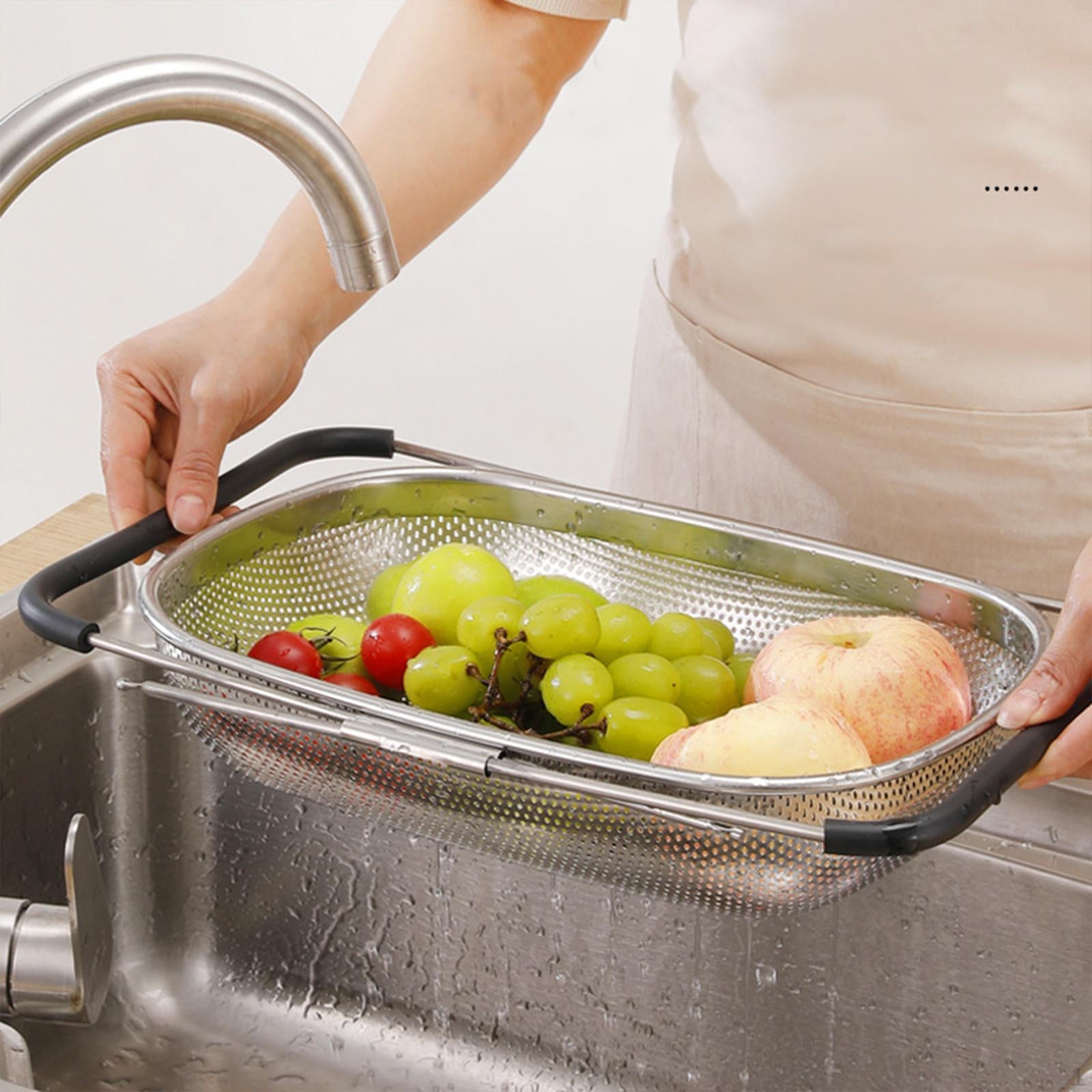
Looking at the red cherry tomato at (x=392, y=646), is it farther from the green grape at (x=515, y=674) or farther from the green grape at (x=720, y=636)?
the green grape at (x=720, y=636)

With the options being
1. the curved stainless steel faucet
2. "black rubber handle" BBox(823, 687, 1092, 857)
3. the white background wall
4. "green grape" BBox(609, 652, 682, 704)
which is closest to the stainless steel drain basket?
"black rubber handle" BBox(823, 687, 1092, 857)

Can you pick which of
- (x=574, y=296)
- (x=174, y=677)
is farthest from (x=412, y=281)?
(x=174, y=677)

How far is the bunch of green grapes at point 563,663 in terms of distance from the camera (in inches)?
31.9

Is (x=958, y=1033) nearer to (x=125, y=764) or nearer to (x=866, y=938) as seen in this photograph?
(x=866, y=938)

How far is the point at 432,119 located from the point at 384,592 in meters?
0.38

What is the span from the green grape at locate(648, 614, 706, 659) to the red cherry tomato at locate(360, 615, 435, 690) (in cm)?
13

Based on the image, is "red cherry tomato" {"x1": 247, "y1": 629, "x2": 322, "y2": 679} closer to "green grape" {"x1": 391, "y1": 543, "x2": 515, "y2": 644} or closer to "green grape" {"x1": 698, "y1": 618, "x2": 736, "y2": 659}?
"green grape" {"x1": 391, "y1": 543, "x2": 515, "y2": 644}

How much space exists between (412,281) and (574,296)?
13.2 inches

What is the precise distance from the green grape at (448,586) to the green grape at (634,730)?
0.15 metres

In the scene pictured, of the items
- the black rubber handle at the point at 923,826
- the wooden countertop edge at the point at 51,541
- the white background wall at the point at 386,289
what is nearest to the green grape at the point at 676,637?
the black rubber handle at the point at 923,826

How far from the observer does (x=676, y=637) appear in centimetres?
88

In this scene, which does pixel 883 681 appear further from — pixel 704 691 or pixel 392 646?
pixel 392 646

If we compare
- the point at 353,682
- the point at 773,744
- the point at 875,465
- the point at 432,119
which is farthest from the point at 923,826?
the point at 432,119

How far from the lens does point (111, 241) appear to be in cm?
321
